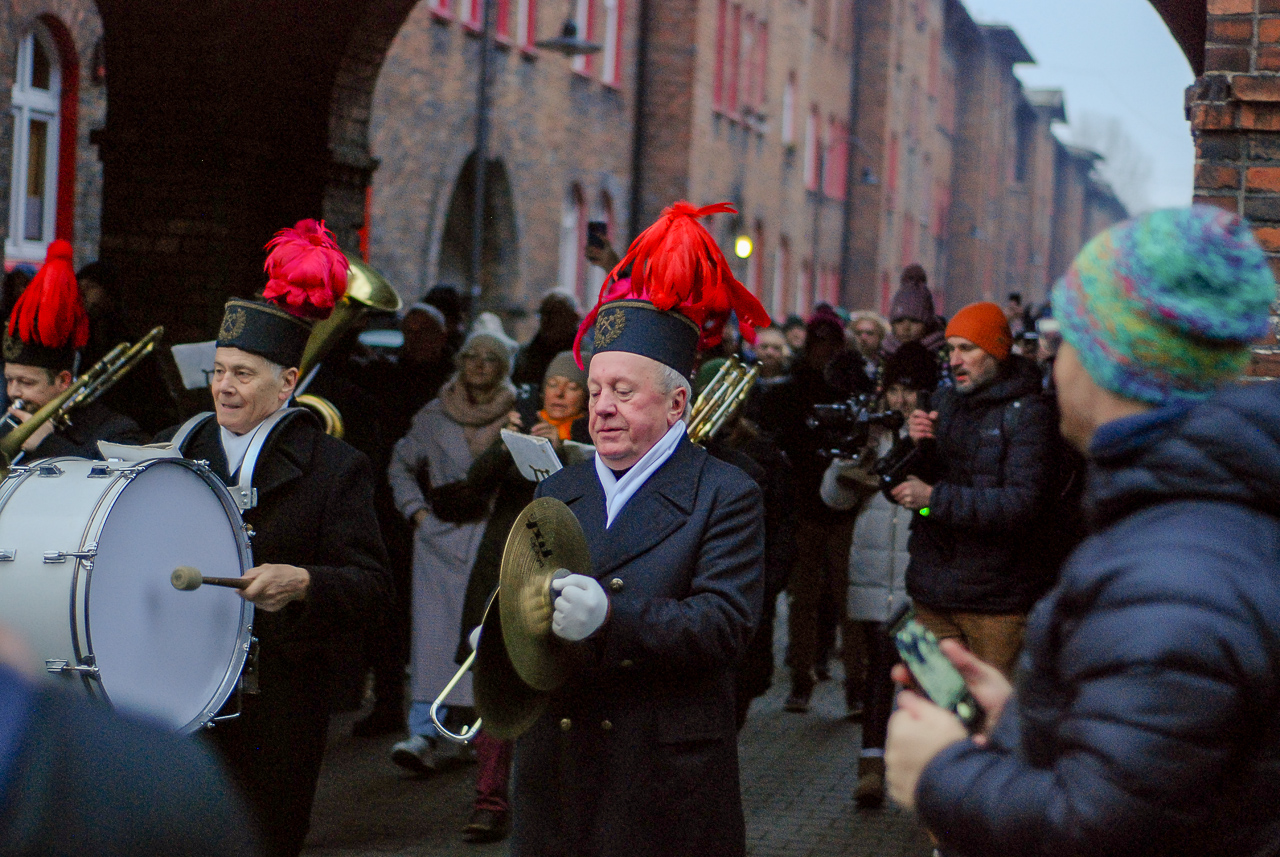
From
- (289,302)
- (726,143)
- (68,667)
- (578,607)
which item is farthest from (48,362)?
(726,143)

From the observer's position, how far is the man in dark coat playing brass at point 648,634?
3.72m

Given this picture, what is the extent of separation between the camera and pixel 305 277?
487 centimetres

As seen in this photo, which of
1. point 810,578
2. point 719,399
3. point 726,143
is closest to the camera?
point 719,399

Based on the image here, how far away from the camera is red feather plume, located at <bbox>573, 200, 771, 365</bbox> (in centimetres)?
411

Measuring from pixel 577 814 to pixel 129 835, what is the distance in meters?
2.36

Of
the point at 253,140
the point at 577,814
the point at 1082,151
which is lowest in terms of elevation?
the point at 577,814

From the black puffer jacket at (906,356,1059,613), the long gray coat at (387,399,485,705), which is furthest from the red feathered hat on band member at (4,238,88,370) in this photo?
the black puffer jacket at (906,356,1059,613)

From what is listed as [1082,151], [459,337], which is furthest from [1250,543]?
[1082,151]

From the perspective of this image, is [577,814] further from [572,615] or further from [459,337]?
[459,337]

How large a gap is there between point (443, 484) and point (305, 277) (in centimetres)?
302

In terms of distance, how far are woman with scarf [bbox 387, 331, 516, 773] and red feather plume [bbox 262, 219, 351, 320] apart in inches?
111

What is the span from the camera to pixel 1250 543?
2078mm

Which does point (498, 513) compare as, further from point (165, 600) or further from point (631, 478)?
point (631, 478)

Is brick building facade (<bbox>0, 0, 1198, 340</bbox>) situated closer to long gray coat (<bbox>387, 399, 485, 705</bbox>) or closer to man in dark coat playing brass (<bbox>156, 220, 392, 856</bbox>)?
long gray coat (<bbox>387, 399, 485, 705</bbox>)
